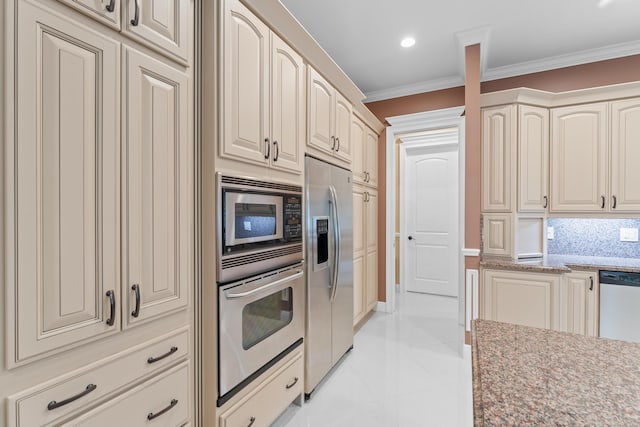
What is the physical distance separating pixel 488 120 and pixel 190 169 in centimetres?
292

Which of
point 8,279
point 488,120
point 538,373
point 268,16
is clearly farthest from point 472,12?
point 8,279

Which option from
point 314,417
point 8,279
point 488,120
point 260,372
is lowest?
point 314,417

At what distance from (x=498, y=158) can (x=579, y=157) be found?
0.74 meters

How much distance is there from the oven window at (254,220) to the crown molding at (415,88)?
9.53 ft

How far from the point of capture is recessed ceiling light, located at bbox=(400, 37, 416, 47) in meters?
2.80

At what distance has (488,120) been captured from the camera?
305cm

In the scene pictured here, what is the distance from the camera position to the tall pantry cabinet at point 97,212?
0.81m

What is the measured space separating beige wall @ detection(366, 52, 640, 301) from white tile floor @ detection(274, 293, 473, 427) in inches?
35.0

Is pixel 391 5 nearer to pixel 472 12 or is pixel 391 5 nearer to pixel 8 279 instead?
pixel 472 12

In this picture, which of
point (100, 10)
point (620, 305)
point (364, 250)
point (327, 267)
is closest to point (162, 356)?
point (100, 10)

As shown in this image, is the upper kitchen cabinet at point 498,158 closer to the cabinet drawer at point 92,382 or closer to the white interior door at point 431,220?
the white interior door at point 431,220

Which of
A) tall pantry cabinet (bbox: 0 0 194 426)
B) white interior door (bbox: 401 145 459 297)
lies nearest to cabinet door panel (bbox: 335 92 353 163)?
tall pantry cabinet (bbox: 0 0 194 426)

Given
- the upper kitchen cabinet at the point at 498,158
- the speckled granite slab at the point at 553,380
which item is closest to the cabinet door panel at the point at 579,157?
the upper kitchen cabinet at the point at 498,158

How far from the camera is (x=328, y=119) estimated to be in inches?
95.0
